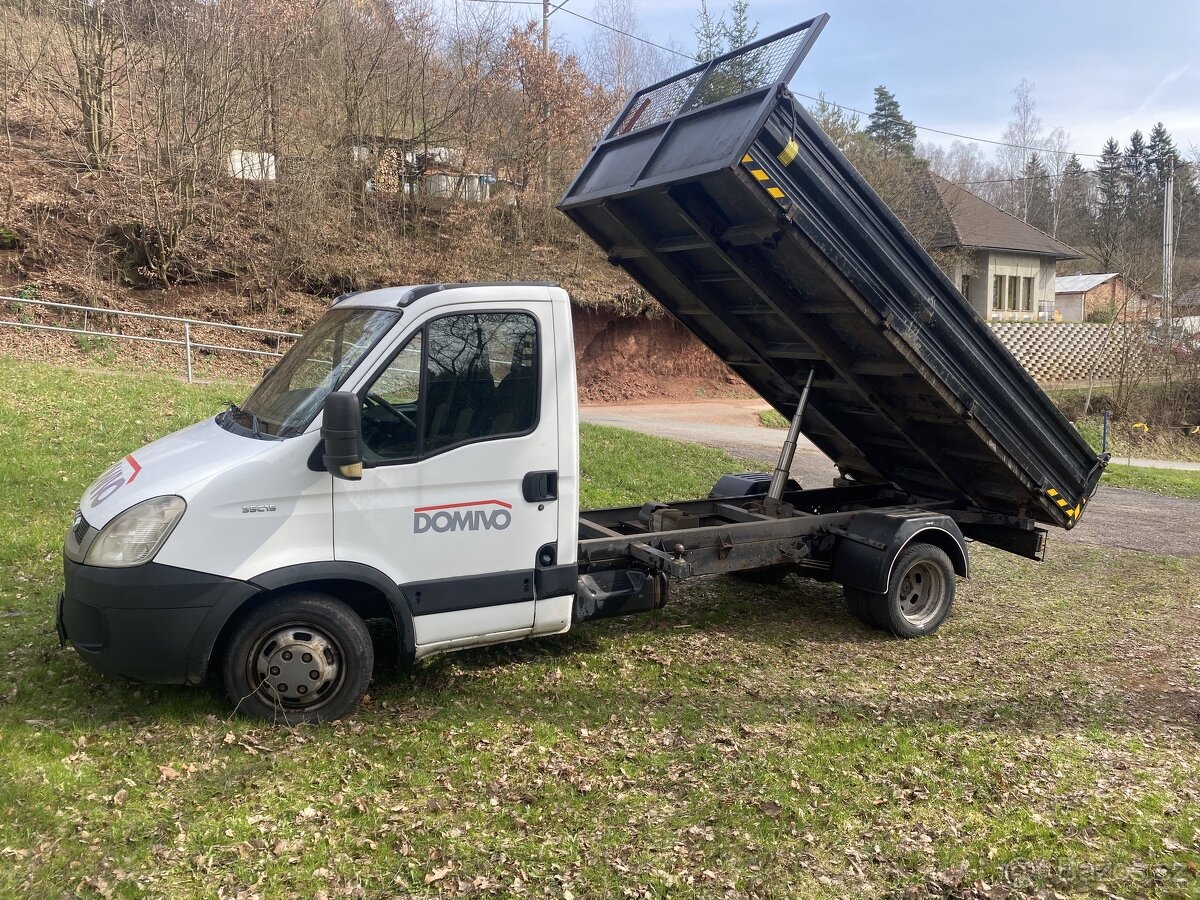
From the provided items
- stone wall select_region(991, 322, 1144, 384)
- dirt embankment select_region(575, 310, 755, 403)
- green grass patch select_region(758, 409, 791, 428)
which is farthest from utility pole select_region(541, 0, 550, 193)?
stone wall select_region(991, 322, 1144, 384)

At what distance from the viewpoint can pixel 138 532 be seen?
4.12 m

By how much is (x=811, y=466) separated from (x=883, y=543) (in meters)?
8.71

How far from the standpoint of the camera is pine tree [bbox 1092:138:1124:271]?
5112cm

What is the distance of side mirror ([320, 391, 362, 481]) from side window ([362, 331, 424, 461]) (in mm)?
196

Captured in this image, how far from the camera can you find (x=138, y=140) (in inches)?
768

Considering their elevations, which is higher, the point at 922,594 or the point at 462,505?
the point at 462,505

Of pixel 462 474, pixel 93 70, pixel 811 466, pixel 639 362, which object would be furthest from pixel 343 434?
pixel 639 362

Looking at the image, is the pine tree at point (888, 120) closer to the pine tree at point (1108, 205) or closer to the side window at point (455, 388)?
the pine tree at point (1108, 205)

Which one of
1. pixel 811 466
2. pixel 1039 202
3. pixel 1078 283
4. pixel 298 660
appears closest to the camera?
pixel 298 660

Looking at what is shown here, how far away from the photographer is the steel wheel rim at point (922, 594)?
21.3 feet

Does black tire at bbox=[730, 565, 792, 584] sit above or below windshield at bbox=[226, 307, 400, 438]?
below

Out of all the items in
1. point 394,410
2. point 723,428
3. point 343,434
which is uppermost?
point 394,410

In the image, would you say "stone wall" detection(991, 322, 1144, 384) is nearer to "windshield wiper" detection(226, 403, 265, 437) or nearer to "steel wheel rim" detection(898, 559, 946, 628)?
"steel wheel rim" detection(898, 559, 946, 628)

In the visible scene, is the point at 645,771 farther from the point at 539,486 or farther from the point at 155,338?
the point at 155,338
